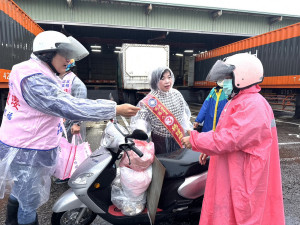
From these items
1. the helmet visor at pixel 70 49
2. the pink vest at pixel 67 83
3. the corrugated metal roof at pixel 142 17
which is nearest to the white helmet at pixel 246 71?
the helmet visor at pixel 70 49

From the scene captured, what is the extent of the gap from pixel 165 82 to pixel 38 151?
5.07ft

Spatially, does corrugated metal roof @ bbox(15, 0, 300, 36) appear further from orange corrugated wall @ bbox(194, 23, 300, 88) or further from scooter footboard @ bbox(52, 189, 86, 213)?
scooter footboard @ bbox(52, 189, 86, 213)

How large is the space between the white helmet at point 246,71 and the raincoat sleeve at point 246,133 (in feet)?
0.44

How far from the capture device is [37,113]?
150cm

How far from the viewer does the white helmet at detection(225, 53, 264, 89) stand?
4.67 feet

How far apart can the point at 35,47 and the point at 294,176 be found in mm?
3987

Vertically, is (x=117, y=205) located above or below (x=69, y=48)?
below

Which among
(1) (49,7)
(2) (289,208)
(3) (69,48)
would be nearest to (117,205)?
(3) (69,48)

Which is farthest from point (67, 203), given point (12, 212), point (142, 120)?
point (142, 120)

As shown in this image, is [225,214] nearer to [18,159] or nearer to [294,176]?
[18,159]

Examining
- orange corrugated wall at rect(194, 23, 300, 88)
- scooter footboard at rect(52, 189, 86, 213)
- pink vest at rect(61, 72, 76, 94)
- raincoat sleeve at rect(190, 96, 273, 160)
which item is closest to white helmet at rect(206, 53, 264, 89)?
raincoat sleeve at rect(190, 96, 273, 160)

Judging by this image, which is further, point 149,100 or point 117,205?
point 149,100

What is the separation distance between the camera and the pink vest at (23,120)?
146cm

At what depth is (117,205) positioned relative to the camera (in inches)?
77.8
